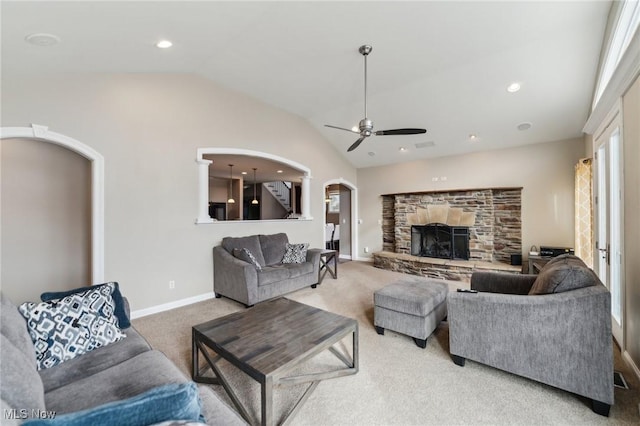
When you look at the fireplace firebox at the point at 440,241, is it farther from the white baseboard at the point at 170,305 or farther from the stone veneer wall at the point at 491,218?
the white baseboard at the point at 170,305

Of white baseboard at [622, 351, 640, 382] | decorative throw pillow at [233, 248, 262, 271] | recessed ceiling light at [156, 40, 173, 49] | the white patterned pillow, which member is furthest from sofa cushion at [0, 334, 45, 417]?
white baseboard at [622, 351, 640, 382]

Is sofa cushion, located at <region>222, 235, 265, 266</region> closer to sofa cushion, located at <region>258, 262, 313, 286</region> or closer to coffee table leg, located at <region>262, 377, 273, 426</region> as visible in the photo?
sofa cushion, located at <region>258, 262, 313, 286</region>

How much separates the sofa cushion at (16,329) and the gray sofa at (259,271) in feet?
7.64

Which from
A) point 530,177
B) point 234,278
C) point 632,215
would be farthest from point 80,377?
point 530,177

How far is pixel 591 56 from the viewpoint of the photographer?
3455 millimetres

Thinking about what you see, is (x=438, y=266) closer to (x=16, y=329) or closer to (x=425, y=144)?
(x=425, y=144)

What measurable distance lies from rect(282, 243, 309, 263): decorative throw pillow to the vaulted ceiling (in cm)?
277

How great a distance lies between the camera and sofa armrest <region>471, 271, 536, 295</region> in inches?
116

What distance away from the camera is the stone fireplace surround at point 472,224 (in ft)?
18.2

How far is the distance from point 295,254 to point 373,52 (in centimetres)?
340

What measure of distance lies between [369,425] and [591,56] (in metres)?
4.90

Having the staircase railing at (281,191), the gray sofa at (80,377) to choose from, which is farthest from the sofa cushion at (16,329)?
the staircase railing at (281,191)

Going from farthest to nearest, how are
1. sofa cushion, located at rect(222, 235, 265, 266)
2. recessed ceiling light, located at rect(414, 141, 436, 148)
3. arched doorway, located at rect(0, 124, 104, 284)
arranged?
recessed ceiling light, located at rect(414, 141, 436, 148) < sofa cushion, located at rect(222, 235, 265, 266) < arched doorway, located at rect(0, 124, 104, 284)

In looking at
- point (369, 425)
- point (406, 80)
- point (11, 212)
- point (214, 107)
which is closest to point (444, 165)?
point (406, 80)
